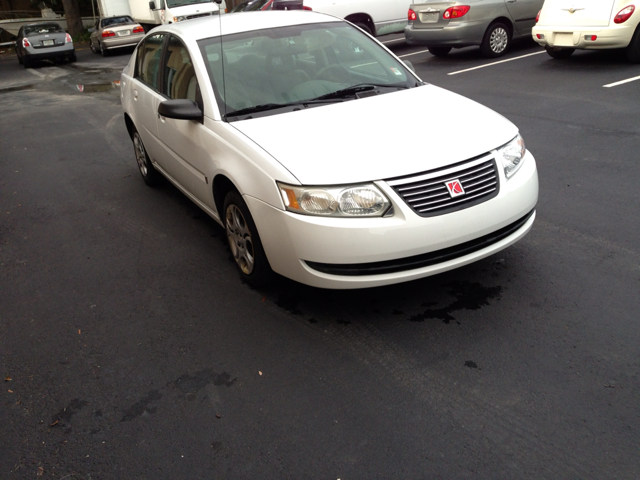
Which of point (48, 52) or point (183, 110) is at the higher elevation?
point (183, 110)

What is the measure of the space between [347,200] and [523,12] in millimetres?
10328

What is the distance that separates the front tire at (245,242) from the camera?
389 centimetres

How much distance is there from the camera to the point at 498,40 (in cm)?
1199

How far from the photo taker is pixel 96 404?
323 centimetres

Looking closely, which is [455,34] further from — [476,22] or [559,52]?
[559,52]

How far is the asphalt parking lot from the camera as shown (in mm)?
2771

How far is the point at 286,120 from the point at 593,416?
2508 mm

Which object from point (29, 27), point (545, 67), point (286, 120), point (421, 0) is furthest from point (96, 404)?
point (29, 27)

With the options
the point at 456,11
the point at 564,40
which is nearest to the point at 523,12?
the point at 456,11

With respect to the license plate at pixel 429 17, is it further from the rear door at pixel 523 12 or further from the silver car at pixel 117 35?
the silver car at pixel 117 35

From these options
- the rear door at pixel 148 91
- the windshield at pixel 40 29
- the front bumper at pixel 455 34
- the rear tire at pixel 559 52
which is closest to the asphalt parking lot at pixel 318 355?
the rear door at pixel 148 91

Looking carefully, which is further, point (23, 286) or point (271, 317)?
point (23, 286)

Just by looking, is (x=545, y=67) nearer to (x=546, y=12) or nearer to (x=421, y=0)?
(x=546, y=12)

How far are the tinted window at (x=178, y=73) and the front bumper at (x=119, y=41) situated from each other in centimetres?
1805
